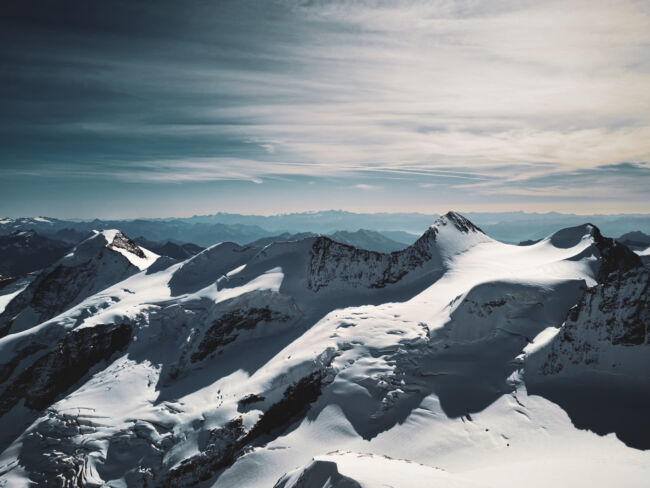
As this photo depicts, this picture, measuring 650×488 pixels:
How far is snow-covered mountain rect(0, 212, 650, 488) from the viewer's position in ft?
90.1

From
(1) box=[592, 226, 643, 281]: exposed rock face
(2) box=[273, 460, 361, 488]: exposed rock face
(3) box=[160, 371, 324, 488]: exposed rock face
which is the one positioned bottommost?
(3) box=[160, 371, 324, 488]: exposed rock face

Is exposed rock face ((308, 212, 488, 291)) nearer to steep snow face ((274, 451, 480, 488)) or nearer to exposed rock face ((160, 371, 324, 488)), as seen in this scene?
exposed rock face ((160, 371, 324, 488))

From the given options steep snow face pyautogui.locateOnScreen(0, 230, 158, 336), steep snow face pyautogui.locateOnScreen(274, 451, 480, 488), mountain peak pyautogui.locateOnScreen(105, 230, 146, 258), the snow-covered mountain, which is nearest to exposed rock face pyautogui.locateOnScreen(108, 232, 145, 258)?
mountain peak pyautogui.locateOnScreen(105, 230, 146, 258)

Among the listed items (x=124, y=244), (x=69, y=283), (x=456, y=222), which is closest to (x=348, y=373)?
(x=456, y=222)

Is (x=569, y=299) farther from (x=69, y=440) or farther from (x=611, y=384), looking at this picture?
(x=69, y=440)

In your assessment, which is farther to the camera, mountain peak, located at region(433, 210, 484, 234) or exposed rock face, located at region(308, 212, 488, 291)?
mountain peak, located at region(433, 210, 484, 234)

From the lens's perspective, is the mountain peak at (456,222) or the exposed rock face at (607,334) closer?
the exposed rock face at (607,334)

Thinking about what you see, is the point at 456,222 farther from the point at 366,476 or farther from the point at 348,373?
the point at 366,476

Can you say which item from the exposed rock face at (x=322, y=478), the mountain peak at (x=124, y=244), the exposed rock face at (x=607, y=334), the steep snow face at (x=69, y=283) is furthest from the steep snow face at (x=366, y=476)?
the mountain peak at (x=124, y=244)

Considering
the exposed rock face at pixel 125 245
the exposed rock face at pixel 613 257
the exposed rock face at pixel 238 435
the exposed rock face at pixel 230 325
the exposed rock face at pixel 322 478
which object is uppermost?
the exposed rock face at pixel 613 257

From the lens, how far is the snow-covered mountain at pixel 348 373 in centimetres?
2745

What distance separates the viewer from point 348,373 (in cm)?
3894

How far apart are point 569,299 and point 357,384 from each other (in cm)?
2817

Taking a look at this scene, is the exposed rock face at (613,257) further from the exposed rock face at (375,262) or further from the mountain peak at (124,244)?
the mountain peak at (124,244)
